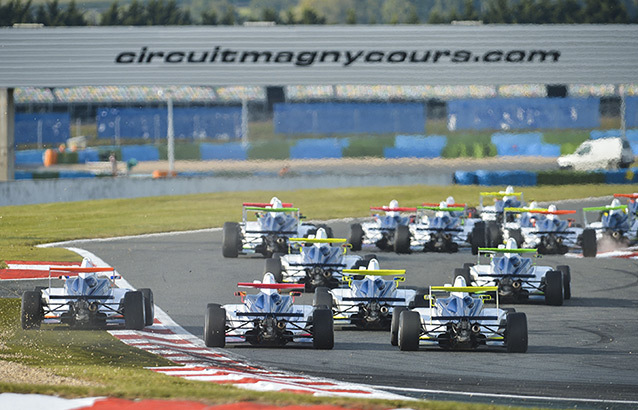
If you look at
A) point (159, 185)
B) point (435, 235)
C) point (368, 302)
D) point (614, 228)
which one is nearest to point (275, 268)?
point (368, 302)

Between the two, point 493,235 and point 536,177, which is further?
point 536,177

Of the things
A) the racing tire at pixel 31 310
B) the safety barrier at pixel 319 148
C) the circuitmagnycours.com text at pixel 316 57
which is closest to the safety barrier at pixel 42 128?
the circuitmagnycours.com text at pixel 316 57

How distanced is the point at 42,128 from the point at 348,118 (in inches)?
548

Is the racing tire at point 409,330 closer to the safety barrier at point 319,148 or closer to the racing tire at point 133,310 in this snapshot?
the racing tire at point 133,310

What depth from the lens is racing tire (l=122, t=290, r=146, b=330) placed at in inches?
740

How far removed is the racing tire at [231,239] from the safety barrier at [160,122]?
27385 millimetres

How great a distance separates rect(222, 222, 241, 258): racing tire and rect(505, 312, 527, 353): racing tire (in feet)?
40.9

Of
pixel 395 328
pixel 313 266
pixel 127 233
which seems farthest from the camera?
pixel 127 233

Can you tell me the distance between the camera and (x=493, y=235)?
98.7ft

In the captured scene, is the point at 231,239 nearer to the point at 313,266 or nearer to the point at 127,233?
the point at 313,266

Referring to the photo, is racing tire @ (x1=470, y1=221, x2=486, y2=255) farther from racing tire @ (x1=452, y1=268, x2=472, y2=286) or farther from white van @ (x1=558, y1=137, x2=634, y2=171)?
white van @ (x1=558, y1=137, x2=634, y2=171)

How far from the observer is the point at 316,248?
23625 mm

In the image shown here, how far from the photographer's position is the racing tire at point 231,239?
28.7 m

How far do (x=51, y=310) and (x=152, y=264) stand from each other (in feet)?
30.6
